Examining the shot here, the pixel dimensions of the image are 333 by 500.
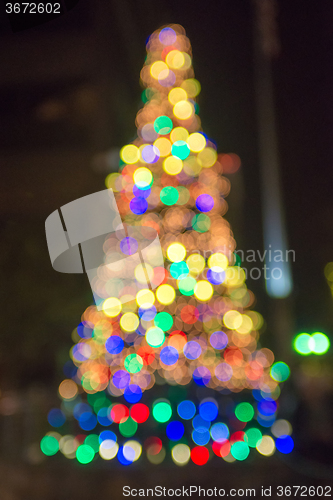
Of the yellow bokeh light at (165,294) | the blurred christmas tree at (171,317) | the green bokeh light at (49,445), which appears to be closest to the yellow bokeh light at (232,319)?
the blurred christmas tree at (171,317)

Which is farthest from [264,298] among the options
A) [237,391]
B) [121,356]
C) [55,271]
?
[55,271]

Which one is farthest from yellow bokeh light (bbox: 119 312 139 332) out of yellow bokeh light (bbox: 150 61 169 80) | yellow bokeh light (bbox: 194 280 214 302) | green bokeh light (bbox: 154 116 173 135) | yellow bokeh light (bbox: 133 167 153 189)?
yellow bokeh light (bbox: 150 61 169 80)

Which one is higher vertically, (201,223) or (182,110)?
(182,110)

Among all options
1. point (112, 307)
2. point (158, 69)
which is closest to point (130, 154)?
point (158, 69)

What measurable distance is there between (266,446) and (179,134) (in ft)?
1.76

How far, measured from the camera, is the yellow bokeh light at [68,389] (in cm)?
52

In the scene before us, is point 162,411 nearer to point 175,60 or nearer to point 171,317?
point 171,317

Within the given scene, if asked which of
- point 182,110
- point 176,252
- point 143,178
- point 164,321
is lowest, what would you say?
point 164,321

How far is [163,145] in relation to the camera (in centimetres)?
53

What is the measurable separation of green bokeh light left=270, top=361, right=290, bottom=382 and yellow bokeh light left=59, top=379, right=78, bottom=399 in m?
0.36

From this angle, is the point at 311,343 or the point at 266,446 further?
the point at 311,343

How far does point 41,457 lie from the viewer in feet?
1.54

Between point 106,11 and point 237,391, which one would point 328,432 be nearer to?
point 237,391

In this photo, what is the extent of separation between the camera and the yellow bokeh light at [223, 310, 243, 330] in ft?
1.80
